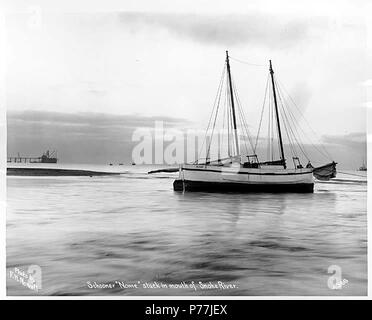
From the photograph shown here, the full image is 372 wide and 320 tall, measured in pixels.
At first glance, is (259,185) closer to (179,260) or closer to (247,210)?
(247,210)

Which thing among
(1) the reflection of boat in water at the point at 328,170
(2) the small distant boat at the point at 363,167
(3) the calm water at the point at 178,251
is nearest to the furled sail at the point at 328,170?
(1) the reflection of boat in water at the point at 328,170

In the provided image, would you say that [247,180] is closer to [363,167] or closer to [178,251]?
[178,251]

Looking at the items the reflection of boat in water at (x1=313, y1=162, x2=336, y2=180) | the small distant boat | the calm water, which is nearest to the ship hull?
the reflection of boat in water at (x1=313, y1=162, x2=336, y2=180)

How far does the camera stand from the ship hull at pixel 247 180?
17.9 metres

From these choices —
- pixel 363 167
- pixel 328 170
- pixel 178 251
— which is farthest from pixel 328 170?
pixel 178 251

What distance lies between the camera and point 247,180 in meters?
18.0

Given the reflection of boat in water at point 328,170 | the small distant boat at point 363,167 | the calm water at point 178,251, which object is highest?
the small distant boat at point 363,167

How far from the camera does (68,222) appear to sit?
7855 mm

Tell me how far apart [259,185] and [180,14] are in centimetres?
1266

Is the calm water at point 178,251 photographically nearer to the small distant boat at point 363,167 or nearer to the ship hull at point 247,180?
the small distant boat at point 363,167

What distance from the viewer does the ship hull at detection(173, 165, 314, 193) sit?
17938 mm

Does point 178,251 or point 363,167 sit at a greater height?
point 363,167

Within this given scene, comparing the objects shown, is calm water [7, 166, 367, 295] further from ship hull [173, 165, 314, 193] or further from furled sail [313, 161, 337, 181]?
ship hull [173, 165, 314, 193]
